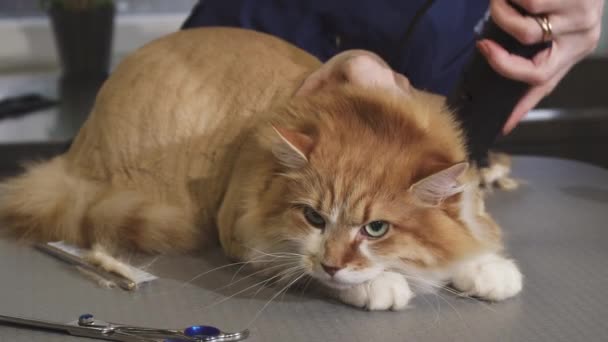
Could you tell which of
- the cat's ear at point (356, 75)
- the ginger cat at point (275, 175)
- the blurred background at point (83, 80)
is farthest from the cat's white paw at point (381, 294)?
the blurred background at point (83, 80)

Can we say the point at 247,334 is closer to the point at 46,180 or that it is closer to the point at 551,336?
the point at 551,336

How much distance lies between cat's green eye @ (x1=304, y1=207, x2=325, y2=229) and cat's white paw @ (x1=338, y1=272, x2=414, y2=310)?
10 cm

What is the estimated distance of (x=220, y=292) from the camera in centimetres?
107

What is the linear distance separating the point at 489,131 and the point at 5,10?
6.88 ft

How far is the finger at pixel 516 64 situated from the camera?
117cm

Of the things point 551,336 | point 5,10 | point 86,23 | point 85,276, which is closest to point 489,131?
point 551,336

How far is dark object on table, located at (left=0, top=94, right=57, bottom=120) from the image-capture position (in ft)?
7.11

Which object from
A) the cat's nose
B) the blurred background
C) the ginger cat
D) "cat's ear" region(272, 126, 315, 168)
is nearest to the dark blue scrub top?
the ginger cat

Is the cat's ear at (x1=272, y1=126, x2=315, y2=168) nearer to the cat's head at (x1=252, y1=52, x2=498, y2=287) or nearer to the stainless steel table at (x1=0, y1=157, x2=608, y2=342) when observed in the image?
the cat's head at (x1=252, y1=52, x2=498, y2=287)

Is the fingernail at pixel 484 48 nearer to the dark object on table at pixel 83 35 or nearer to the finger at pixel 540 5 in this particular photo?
the finger at pixel 540 5

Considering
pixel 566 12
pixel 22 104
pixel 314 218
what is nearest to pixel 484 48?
pixel 566 12

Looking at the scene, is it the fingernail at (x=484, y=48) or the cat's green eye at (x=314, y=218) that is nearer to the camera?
the cat's green eye at (x=314, y=218)

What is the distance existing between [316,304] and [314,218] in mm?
127

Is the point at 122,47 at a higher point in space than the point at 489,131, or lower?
lower
